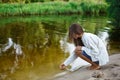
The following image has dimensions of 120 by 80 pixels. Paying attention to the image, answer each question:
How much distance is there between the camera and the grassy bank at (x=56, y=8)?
3284 cm

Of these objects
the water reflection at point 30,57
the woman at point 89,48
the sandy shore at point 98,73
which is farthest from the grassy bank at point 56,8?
the woman at point 89,48

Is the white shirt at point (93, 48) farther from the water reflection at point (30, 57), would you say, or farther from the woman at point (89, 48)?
the water reflection at point (30, 57)

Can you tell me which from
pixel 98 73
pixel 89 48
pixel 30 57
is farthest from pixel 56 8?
pixel 98 73

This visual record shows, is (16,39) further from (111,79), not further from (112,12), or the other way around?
(111,79)

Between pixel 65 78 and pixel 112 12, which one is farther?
pixel 112 12

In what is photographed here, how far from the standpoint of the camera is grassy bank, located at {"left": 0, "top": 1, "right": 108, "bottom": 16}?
32841mm

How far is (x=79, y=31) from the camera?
7.26 m

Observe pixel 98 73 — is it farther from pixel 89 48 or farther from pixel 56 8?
pixel 56 8

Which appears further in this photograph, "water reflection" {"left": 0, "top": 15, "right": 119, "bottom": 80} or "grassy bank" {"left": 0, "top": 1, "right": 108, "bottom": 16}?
"grassy bank" {"left": 0, "top": 1, "right": 108, "bottom": 16}

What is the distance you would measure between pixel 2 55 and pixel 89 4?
77.6 ft

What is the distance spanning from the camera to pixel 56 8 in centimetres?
3434

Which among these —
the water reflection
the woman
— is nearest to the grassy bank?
the water reflection

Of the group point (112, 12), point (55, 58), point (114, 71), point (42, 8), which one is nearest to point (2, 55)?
point (55, 58)

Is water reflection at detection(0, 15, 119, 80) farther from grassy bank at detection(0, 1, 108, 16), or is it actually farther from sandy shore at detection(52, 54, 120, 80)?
grassy bank at detection(0, 1, 108, 16)
